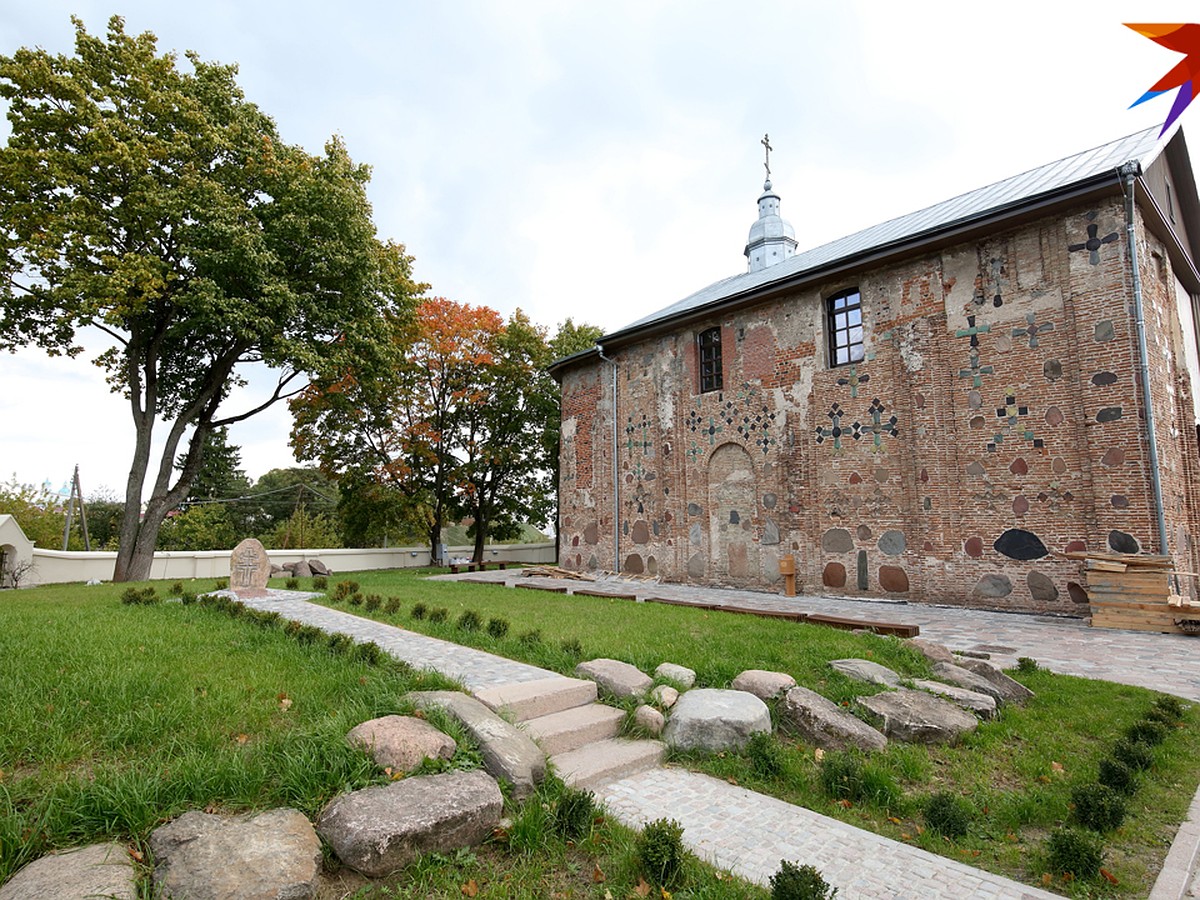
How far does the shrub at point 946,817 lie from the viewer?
338 centimetres

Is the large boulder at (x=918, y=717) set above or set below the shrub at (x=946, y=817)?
above

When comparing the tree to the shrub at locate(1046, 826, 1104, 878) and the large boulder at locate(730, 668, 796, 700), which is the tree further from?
the shrub at locate(1046, 826, 1104, 878)

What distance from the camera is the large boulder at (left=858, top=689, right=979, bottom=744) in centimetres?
465

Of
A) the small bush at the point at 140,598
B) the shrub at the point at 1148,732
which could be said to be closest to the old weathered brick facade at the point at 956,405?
A: the shrub at the point at 1148,732

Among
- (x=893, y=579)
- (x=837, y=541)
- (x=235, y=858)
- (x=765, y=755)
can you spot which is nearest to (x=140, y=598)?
(x=235, y=858)

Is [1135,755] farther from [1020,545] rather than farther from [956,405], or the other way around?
[956,405]

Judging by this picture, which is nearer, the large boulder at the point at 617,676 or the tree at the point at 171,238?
the large boulder at the point at 617,676

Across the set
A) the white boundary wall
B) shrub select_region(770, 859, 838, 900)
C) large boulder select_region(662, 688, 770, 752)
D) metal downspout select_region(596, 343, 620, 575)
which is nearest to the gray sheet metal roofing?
metal downspout select_region(596, 343, 620, 575)

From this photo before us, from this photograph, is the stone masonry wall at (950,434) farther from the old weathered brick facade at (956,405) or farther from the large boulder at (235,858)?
the large boulder at (235,858)

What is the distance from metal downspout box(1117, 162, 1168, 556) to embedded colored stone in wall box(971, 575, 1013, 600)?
2149 mm

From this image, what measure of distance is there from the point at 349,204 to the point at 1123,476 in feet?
57.7

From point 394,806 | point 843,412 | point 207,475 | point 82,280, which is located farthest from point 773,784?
point 207,475

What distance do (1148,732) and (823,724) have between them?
7.67ft

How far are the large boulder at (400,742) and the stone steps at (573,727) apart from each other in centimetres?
79
